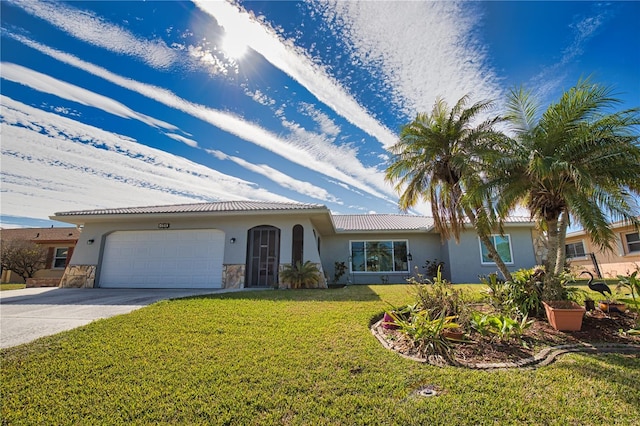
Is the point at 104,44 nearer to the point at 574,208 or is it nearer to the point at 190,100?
the point at 190,100

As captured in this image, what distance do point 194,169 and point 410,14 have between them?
10491 millimetres

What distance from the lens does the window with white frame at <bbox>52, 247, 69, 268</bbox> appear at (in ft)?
68.6

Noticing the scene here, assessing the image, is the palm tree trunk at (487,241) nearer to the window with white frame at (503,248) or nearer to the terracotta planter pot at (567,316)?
the terracotta planter pot at (567,316)

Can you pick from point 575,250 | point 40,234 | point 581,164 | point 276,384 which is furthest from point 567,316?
point 40,234

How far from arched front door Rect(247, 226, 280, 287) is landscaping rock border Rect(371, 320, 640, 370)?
8.09 meters

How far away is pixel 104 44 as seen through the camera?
7.64 m

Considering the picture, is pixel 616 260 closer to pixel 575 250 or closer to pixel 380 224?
pixel 575 250

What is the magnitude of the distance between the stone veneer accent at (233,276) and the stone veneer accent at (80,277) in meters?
5.98

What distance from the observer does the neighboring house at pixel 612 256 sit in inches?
556

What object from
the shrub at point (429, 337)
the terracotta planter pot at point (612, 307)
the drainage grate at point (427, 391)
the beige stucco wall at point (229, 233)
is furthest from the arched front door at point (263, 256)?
the terracotta planter pot at point (612, 307)

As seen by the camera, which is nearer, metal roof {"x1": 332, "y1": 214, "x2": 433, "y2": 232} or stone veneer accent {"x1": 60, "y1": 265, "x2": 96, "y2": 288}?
stone veneer accent {"x1": 60, "y1": 265, "x2": 96, "y2": 288}

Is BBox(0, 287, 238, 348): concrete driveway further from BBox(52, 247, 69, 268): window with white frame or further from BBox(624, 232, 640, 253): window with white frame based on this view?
BBox(624, 232, 640, 253): window with white frame

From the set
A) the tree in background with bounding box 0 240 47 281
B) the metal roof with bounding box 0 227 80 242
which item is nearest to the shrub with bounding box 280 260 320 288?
the metal roof with bounding box 0 227 80 242

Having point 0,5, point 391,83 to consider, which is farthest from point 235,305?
point 0,5
